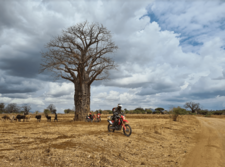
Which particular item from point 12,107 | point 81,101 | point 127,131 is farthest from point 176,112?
point 12,107

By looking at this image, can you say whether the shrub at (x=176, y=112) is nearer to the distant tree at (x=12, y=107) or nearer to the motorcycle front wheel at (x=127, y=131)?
the motorcycle front wheel at (x=127, y=131)

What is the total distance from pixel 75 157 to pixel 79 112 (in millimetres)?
14659

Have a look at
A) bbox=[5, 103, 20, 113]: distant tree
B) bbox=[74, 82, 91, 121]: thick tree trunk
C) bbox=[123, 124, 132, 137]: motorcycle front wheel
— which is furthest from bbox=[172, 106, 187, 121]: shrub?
bbox=[5, 103, 20, 113]: distant tree

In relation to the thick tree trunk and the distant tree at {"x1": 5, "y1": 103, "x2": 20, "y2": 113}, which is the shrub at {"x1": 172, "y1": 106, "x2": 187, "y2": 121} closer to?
the thick tree trunk

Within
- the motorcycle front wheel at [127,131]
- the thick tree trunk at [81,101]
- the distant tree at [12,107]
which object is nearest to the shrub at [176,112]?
the thick tree trunk at [81,101]

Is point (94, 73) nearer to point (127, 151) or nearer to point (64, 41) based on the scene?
point (64, 41)

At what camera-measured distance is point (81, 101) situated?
2005cm

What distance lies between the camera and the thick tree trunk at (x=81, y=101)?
20062 mm

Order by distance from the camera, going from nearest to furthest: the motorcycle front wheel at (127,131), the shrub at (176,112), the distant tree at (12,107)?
the motorcycle front wheel at (127,131) → the shrub at (176,112) → the distant tree at (12,107)

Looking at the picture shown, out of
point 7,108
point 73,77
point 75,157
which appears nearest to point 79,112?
point 73,77

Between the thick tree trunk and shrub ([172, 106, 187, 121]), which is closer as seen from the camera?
the thick tree trunk

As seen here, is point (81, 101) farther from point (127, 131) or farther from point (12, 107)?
point (12, 107)

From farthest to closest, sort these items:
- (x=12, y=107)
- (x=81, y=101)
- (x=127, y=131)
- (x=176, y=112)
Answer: (x=12, y=107)
(x=176, y=112)
(x=81, y=101)
(x=127, y=131)

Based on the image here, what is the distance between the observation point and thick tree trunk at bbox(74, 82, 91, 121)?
2006 centimetres
